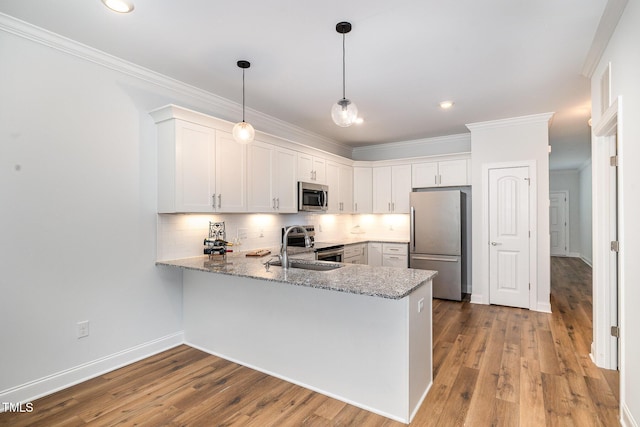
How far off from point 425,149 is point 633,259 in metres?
4.19

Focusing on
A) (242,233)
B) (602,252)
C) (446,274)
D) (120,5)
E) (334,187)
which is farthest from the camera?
(334,187)

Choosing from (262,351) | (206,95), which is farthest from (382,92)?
(262,351)

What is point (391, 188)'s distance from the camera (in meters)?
5.82

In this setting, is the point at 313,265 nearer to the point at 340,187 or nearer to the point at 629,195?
the point at 629,195

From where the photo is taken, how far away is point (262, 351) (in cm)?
281

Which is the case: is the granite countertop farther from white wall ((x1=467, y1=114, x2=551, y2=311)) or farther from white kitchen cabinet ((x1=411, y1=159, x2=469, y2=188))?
white kitchen cabinet ((x1=411, y1=159, x2=469, y2=188))

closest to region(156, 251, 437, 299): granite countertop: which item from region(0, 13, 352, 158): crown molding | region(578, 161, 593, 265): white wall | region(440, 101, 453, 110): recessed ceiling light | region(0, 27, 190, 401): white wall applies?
region(0, 27, 190, 401): white wall

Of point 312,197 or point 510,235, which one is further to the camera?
point 312,197

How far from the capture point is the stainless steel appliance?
14.3 ft

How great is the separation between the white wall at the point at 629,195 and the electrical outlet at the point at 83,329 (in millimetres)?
3718

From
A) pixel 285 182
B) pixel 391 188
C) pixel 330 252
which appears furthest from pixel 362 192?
pixel 285 182

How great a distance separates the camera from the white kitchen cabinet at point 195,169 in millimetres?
3045

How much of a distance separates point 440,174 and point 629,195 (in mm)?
3474

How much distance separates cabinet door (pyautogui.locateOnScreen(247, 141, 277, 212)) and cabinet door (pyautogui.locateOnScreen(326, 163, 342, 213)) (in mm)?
1352
